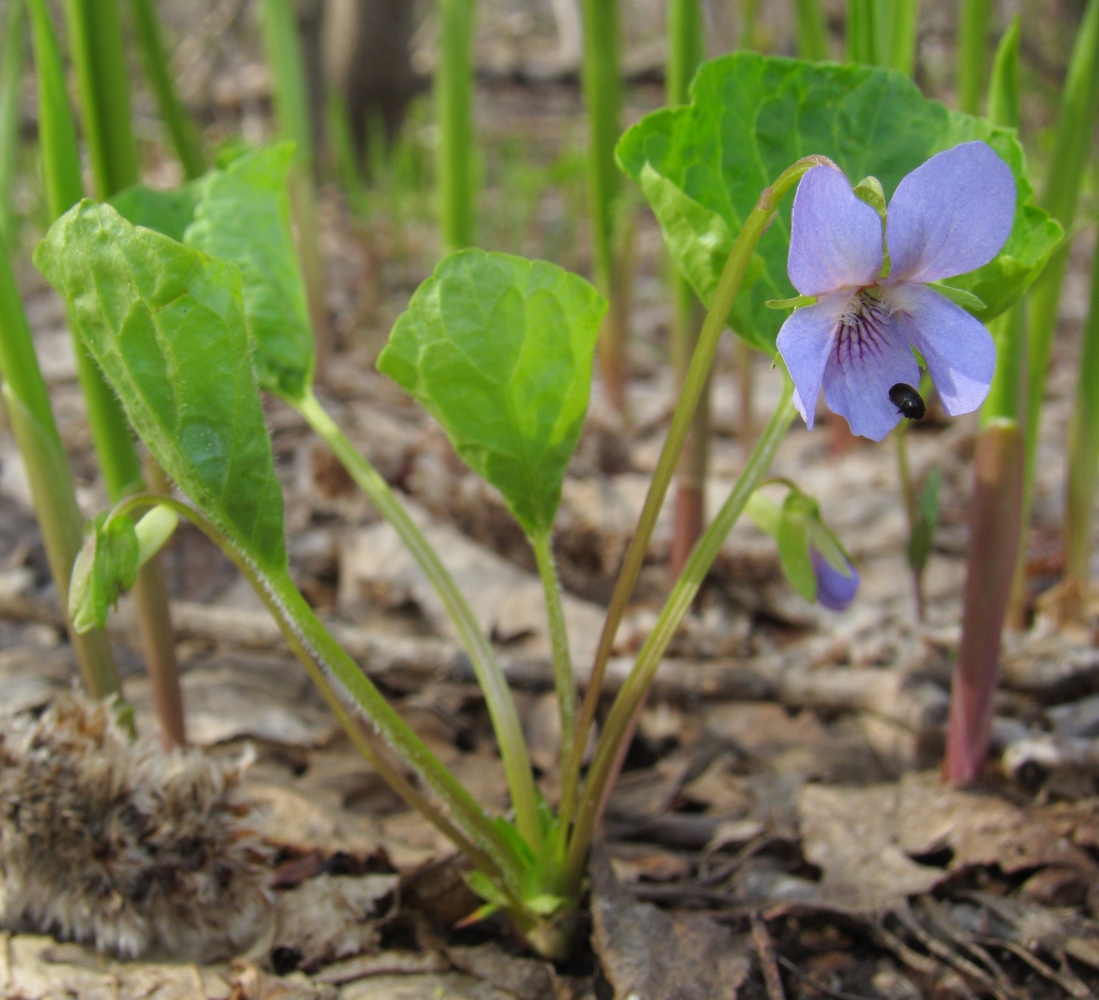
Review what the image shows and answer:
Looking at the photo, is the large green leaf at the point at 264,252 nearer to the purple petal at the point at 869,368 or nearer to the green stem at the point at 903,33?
the purple petal at the point at 869,368

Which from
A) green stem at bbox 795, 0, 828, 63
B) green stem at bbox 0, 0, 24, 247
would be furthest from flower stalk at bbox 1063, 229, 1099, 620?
green stem at bbox 0, 0, 24, 247

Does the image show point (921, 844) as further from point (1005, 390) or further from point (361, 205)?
point (361, 205)

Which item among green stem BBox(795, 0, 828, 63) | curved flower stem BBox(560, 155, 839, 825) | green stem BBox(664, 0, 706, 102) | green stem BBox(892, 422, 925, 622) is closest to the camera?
curved flower stem BBox(560, 155, 839, 825)

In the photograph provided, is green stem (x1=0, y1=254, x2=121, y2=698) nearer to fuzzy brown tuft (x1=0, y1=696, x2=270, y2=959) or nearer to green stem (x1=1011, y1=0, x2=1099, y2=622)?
fuzzy brown tuft (x1=0, y1=696, x2=270, y2=959)

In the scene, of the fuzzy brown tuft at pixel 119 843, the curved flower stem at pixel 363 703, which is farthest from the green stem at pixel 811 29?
the fuzzy brown tuft at pixel 119 843

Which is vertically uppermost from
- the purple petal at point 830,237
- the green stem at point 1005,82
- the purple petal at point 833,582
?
the green stem at point 1005,82

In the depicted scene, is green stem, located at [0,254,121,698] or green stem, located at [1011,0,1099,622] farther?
green stem, located at [1011,0,1099,622]

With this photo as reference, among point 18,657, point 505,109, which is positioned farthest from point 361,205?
point 505,109

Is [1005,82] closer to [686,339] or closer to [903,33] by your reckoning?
[903,33]
